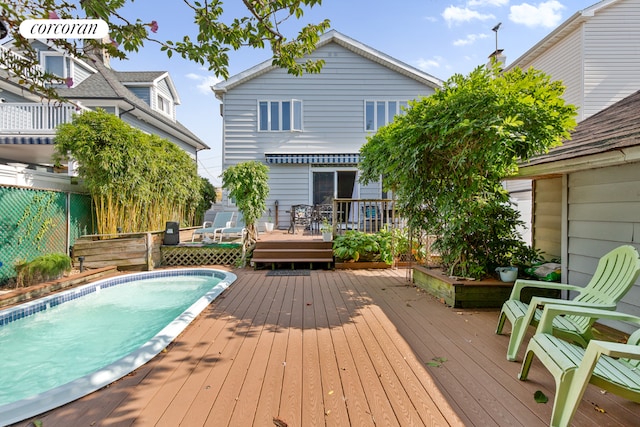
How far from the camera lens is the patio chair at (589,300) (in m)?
2.69

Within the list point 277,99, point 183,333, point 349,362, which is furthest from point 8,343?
point 277,99

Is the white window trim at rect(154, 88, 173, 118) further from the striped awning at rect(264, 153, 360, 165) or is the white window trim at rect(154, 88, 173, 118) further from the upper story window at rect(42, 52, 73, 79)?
the striped awning at rect(264, 153, 360, 165)

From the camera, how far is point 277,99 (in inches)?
448

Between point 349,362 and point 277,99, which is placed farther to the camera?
point 277,99

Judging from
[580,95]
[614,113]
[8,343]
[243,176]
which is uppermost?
[580,95]

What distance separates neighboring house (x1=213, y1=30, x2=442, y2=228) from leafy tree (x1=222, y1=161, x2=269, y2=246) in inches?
139

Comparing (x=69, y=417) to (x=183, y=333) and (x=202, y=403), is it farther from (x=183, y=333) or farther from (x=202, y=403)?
(x=183, y=333)

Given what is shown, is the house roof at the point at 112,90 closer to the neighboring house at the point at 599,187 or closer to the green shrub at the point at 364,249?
the green shrub at the point at 364,249

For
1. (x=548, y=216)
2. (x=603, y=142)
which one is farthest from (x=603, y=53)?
(x=603, y=142)

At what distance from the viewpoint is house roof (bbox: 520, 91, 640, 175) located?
3137 millimetres

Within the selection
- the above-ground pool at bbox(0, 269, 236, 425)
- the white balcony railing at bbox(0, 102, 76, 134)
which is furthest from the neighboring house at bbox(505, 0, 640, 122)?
the white balcony railing at bbox(0, 102, 76, 134)

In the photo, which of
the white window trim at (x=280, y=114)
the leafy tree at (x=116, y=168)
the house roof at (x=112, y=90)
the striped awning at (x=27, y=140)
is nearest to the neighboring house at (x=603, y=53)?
the white window trim at (x=280, y=114)

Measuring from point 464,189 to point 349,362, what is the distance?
288cm

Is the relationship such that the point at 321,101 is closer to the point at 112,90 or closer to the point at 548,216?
the point at 548,216
